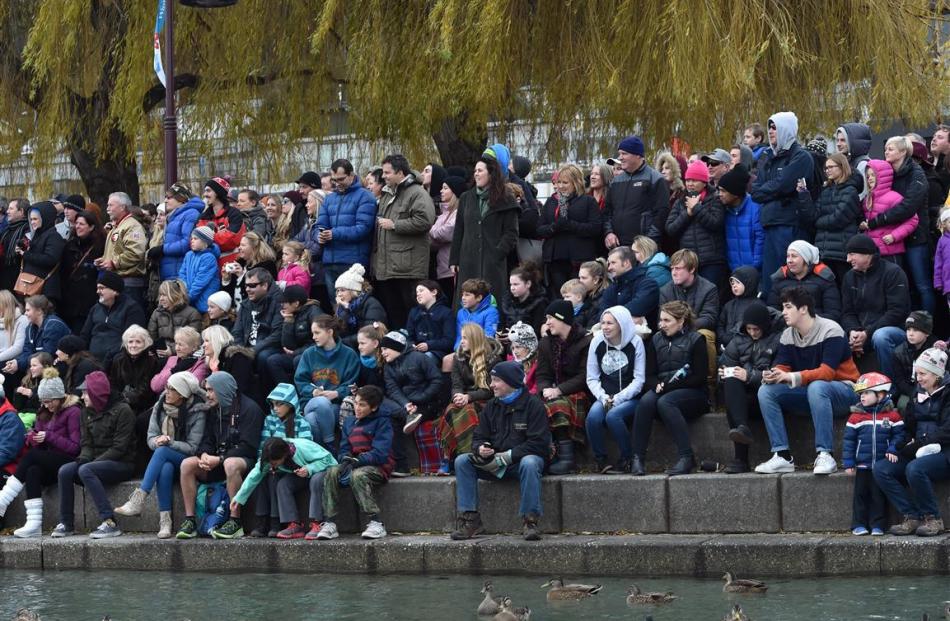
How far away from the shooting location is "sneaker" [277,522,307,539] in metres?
15.1

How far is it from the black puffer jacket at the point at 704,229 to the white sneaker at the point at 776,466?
8.42ft

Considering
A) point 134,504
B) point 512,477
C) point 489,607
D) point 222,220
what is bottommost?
point 489,607

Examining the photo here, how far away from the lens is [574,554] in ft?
45.3

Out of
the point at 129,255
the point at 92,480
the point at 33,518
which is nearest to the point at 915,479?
the point at 92,480

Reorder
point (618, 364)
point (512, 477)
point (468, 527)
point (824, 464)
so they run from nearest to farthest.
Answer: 1. point (824, 464)
2. point (468, 527)
3. point (512, 477)
4. point (618, 364)

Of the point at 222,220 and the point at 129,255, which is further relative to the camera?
the point at 129,255

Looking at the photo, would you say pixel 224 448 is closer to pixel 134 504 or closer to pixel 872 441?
pixel 134 504

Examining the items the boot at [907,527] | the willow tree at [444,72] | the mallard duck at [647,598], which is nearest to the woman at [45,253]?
the willow tree at [444,72]

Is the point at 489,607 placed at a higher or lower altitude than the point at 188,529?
lower

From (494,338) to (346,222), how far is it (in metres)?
2.40

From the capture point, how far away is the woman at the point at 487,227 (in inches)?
647

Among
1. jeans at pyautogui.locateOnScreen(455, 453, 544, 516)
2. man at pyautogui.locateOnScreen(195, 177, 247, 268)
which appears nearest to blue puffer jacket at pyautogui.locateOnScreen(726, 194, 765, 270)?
jeans at pyautogui.locateOnScreen(455, 453, 544, 516)

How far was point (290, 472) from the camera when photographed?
15.1 metres

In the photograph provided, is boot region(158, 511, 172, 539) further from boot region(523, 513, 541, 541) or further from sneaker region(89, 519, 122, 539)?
boot region(523, 513, 541, 541)
